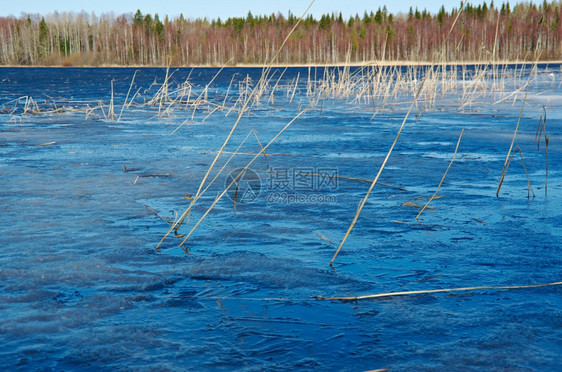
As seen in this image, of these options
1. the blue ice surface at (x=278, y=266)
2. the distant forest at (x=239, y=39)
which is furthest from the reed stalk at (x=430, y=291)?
the distant forest at (x=239, y=39)

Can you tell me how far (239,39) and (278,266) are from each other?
71158 mm

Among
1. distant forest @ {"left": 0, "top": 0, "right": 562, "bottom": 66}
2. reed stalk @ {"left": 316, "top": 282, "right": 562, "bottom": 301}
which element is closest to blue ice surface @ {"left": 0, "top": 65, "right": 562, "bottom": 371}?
reed stalk @ {"left": 316, "top": 282, "right": 562, "bottom": 301}

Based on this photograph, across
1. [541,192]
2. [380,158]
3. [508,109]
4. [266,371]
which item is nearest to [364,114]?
[508,109]

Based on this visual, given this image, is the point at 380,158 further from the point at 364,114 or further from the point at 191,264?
the point at 364,114

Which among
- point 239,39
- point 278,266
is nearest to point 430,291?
point 278,266

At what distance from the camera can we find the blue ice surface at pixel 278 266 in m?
1.82

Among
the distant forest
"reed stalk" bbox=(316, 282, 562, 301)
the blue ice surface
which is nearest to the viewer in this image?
the blue ice surface

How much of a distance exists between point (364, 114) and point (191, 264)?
8.21 meters

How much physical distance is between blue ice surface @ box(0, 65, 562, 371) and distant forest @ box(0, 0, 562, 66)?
184 feet

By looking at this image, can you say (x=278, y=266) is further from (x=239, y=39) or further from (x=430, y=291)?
(x=239, y=39)

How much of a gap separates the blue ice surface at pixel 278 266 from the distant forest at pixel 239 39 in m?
56.0

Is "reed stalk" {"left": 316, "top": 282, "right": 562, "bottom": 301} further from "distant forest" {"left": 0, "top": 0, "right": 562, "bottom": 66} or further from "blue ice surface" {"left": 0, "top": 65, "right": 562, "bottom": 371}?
"distant forest" {"left": 0, "top": 0, "right": 562, "bottom": 66}

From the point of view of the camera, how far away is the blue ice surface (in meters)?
1.82

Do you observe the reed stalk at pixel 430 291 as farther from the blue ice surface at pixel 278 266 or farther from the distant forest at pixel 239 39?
the distant forest at pixel 239 39
